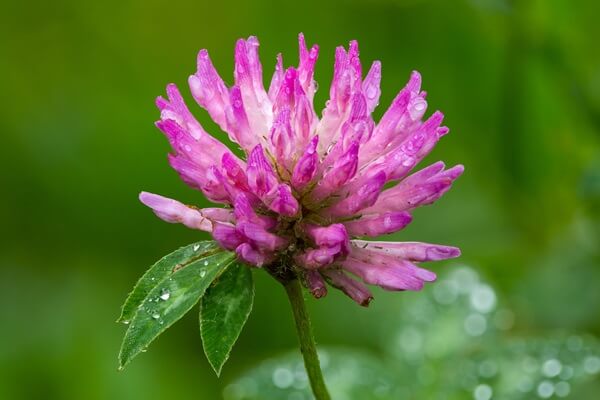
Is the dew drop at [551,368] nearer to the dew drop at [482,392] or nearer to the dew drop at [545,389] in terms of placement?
the dew drop at [545,389]

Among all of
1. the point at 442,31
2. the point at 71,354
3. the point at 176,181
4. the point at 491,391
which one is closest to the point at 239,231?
the point at 491,391

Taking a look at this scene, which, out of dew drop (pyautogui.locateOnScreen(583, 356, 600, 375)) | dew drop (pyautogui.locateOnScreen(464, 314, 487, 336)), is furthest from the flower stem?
dew drop (pyautogui.locateOnScreen(464, 314, 487, 336))

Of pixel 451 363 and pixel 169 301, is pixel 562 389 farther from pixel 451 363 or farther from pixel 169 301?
pixel 169 301

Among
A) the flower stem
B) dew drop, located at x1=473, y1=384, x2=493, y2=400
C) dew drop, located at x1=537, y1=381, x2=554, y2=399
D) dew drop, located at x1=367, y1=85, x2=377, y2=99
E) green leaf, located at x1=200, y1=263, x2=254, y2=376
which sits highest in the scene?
dew drop, located at x1=367, y1=85, x2=377, y2=99

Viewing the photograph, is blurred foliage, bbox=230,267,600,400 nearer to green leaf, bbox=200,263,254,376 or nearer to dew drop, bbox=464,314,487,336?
dew drop, bbox=464,314,487,336

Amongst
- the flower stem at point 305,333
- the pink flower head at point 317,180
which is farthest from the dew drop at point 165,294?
the flower stem at point 305,333

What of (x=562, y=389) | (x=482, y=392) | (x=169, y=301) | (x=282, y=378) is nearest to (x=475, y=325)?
(x=482, y=392)
